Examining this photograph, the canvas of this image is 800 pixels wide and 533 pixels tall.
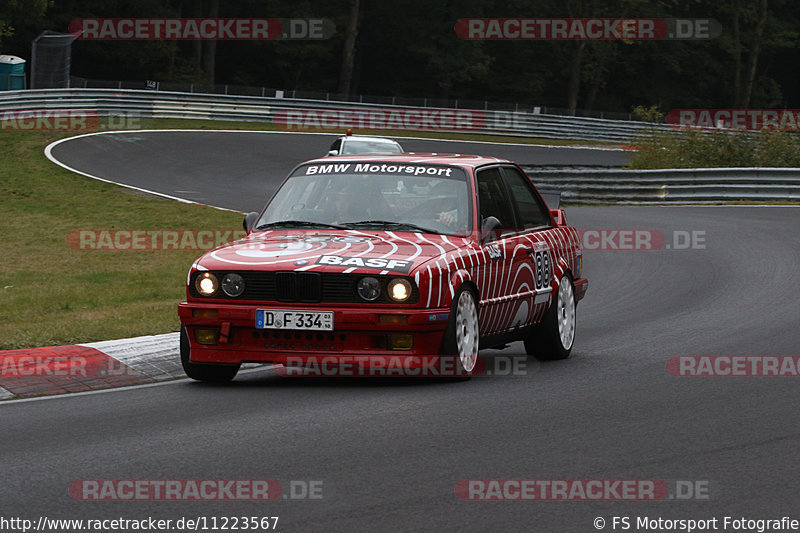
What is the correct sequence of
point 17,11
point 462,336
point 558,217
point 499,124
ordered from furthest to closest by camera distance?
point 17,11
point 499,124
point 558,217
point 462,336

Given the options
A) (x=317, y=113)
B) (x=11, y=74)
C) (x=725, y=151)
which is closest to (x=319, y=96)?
(x=317, y=113)

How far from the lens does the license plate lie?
316 inches

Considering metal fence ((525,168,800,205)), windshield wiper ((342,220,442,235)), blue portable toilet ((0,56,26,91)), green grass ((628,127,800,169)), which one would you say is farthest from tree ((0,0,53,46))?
windshield wiper ((342,220,442,235))

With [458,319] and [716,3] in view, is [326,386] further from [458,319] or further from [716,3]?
[716,3]

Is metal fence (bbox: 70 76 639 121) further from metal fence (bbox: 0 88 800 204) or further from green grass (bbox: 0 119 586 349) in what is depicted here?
green grass (bbox: 0 119 586 349)

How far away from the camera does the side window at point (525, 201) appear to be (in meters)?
10.1

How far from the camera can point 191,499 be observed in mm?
5449

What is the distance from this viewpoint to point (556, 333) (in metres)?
9.94

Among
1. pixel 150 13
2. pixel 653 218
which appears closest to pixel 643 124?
pixel 150 13

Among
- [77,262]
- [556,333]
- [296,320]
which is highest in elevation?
[296,320]

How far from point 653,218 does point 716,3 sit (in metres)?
57.2

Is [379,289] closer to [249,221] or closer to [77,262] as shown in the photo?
[249,221]

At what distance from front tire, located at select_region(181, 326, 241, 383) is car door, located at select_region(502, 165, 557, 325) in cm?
218

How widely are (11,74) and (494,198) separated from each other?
41.3m
